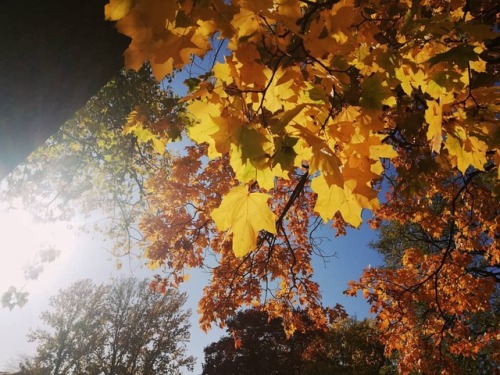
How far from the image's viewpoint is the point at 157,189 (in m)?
7.34

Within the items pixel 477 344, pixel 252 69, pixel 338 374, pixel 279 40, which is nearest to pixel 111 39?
pixel 252 69

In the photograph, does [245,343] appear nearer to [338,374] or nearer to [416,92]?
[338,374]

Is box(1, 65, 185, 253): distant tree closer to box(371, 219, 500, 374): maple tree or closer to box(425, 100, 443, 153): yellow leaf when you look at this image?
box(425, 100, 443, 153): yellow leaf

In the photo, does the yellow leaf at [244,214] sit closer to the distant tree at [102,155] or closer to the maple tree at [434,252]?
the distant tree at [102,155]

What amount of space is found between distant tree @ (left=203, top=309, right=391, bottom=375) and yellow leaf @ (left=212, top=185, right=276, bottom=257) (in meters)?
25.1

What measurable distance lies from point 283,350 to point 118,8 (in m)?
30.4

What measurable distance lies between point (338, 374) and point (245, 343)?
11261 mm

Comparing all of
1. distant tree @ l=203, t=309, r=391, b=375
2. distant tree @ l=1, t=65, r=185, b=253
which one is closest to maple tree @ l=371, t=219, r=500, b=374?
distant tree @ l=203, t=309, r=391, b=375

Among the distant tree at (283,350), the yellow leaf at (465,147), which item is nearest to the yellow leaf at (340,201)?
the yellow leaf at (465,147)

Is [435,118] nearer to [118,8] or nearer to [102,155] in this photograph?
[118,8]

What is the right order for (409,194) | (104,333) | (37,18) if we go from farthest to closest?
1. (104,333)
2. (409,194)
3. (37,18)

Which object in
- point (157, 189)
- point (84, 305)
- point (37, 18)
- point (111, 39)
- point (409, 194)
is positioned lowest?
point (37, 18)

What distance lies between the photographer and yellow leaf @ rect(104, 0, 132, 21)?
106 centimetres

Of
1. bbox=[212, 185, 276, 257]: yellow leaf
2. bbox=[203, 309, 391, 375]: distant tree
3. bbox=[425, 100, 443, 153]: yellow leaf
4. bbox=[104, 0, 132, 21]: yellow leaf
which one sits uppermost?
bbox=[203, 309, 391, 375]: distant tree
